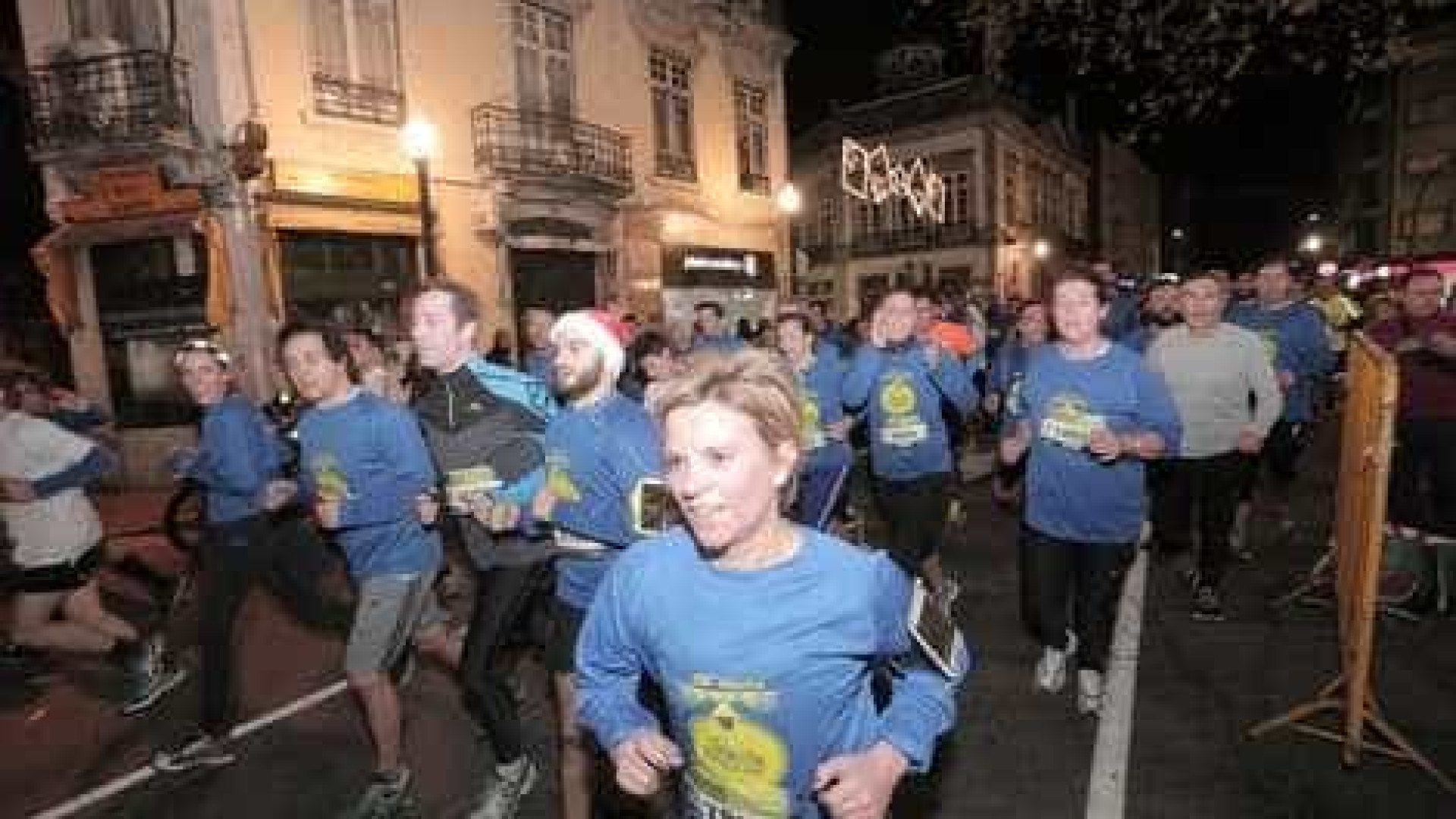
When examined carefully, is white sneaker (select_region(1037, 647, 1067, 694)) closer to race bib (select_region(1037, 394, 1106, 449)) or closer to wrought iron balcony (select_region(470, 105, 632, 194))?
race bib (select_region(1037, 394, 1106, 449))

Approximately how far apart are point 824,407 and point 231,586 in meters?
3.91

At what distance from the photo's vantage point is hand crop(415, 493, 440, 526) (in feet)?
14.2

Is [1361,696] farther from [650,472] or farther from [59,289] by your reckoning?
[59,289]

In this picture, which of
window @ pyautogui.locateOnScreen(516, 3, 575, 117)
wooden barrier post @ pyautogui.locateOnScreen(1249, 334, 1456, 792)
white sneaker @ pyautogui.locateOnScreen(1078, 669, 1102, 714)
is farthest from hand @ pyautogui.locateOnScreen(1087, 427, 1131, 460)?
window @ pyautogui.locateOnScreen(516, 3, 575, 117)

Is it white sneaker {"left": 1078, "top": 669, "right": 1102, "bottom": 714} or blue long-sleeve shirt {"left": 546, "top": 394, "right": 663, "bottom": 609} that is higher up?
blue long-sleeve shirt {"left": 546, "top": 394, "right": 663, "bottom": 609}

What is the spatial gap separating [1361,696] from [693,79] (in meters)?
20.1

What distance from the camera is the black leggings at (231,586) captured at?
197 inches

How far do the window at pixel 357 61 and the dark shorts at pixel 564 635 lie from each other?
1242 cm

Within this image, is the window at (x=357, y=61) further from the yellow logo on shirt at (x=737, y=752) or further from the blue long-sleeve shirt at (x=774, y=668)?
the yellow logo on shirt at (x=737, y=752)

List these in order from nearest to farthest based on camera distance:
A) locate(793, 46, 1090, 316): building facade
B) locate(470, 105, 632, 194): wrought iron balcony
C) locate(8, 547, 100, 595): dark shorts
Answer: locate(8, 547, 100, 595): dark shorts < locate(470, 105, 632, 194): wrought iron balcony < locate(793, 46, 1090, 316): building facade

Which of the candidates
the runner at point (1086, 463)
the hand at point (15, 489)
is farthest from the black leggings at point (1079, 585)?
the hand at point (15, 489)

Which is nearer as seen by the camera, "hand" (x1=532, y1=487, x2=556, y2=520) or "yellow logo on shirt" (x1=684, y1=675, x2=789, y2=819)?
"yellow logo on shirt" (x1=684, y1=675, x2=789, y2=819)

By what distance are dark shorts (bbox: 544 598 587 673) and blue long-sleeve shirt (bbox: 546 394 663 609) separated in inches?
1.5

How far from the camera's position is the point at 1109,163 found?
6200cm
